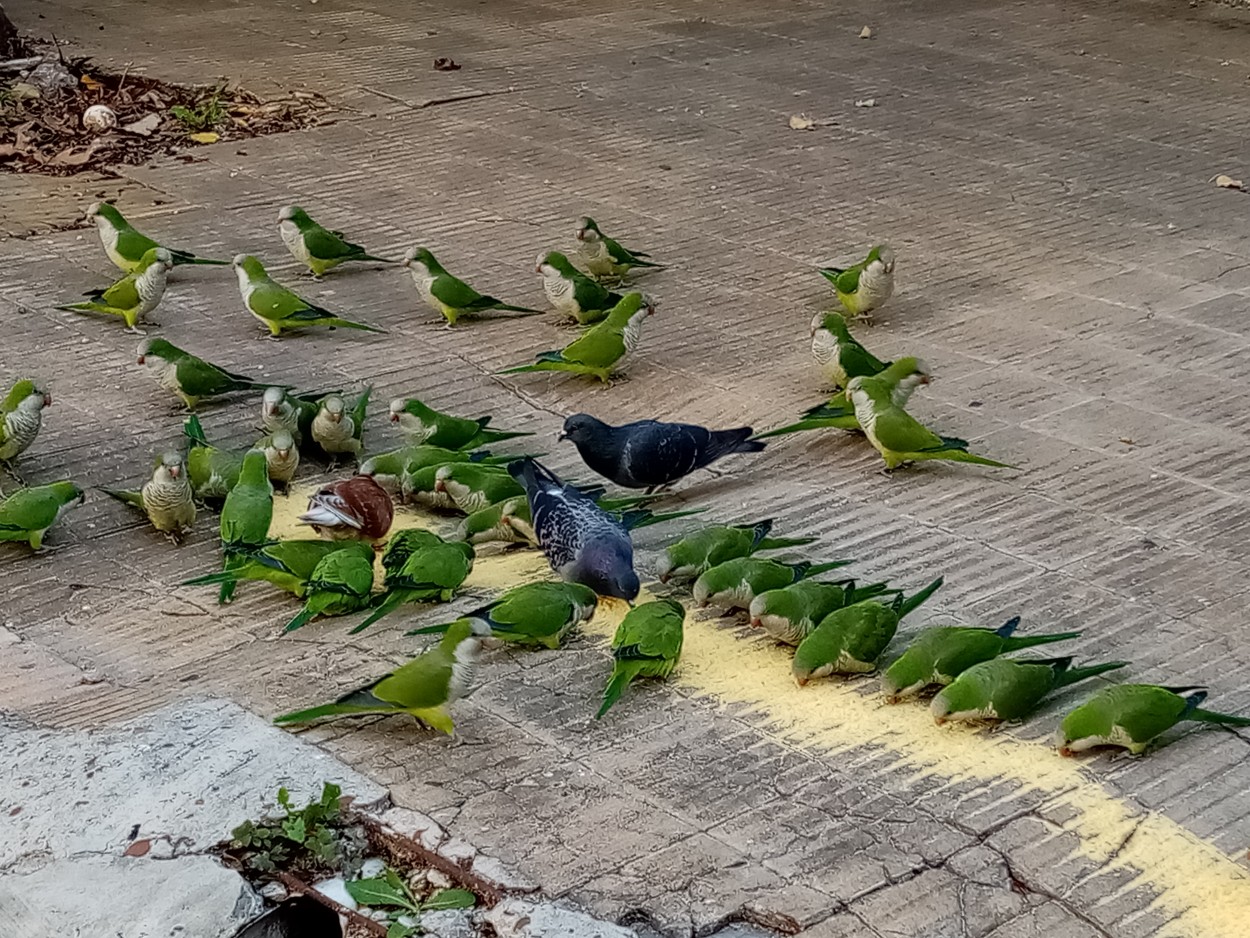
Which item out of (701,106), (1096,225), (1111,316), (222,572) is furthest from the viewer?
(701,106)

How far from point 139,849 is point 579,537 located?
1.53m

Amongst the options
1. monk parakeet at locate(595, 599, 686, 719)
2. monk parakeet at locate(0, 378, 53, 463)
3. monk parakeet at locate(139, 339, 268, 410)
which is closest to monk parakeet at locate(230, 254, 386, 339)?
monk parakeet at locate(139, 339, 268, 410)

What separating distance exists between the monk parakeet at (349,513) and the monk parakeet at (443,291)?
1.86 meters

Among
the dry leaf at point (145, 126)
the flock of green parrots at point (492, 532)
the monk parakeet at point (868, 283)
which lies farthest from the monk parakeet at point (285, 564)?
the dry leaf at point (145, 126)

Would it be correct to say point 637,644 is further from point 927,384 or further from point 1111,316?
point 1111,316

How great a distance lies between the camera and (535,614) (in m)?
4.38

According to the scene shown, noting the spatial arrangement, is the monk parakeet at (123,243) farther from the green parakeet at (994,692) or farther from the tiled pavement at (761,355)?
the green parakeet at (994,692)

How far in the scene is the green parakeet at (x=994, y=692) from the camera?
4090 mm

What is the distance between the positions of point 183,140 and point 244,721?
231 inches

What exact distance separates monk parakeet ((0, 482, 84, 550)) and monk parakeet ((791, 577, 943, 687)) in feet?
7.32

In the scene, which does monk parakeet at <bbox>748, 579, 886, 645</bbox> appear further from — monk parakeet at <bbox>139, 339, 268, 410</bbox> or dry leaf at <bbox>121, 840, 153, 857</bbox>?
monk parakeet at <bbox>139, 339, 268, 410</bbox>

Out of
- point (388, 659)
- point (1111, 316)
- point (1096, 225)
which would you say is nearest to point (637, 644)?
point (388, 659)

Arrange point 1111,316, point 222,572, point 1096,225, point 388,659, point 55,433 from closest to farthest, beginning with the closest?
point 388,659, point 222,572, point 55,433, point 1111,316, point 1096,225

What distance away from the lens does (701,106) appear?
9953 millimetres
